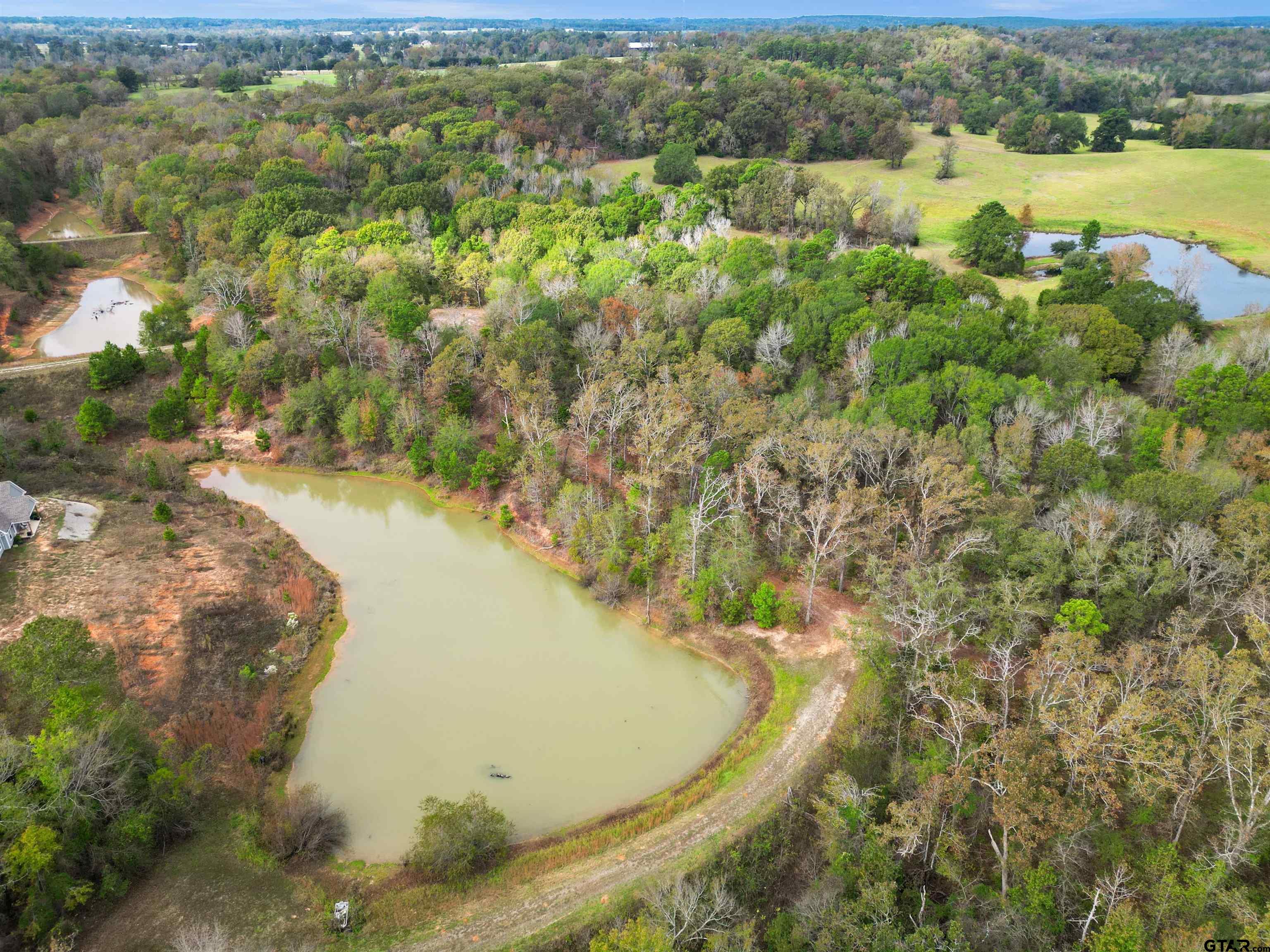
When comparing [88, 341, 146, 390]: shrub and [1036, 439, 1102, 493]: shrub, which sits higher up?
[1036, 439, 1102, 493]: shrub

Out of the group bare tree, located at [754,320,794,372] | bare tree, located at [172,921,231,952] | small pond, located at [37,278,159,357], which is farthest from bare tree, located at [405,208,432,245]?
bare tree, located at [172,921,231,952]

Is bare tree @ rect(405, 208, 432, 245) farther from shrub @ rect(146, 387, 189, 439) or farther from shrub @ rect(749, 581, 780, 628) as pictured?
shrub @ rect(749, 581, 780, 628)

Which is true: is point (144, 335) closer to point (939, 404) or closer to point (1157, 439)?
point (939, 404)

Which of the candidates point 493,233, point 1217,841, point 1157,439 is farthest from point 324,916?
point 493,233

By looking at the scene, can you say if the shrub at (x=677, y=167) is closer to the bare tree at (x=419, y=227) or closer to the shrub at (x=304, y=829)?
the bare tree at (x=419, y=227)

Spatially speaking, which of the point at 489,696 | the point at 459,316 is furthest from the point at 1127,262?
the point at 489,696

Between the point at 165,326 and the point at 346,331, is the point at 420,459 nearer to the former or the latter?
the point at 346,331

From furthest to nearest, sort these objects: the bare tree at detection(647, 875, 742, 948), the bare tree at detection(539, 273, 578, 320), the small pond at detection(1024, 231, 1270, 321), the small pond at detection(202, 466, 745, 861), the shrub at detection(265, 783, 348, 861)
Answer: the small pond at detection(1024, 231, 1270, 321)
the bare tree at detection(539, 273, 578, 320)
the small pond at detection(202, 466, 745, 861)
the shrub at detection(265, 783, 348, 861)
the bare tree at detection(647, 875, 742, 948)
